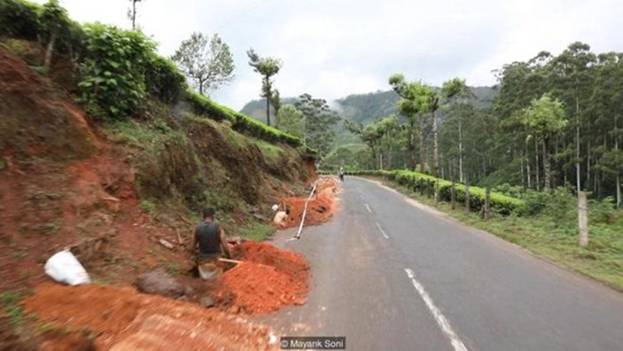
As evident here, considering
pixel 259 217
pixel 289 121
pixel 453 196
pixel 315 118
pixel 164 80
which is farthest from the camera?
pixel 315 118

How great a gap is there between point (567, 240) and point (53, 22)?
15.4 m

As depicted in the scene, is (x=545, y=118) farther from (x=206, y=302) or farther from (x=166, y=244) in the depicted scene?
(x=206, y=302)

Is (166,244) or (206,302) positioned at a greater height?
(166,244)

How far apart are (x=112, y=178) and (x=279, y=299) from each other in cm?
480

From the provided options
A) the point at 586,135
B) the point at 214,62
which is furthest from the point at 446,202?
the point at 586,135

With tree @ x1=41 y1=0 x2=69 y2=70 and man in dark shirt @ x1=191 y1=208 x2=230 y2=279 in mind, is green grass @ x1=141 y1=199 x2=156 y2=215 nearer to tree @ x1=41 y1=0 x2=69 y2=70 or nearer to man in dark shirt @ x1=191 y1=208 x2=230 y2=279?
man in dark shirt @ x1=191 y1=208 x2=230 y2=279

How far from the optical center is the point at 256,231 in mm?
14891

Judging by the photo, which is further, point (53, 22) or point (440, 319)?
point (53, 22)

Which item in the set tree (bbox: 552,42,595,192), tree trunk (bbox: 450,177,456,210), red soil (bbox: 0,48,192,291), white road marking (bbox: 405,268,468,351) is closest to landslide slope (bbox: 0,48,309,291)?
red soil (bbox: 0,48,192,291)

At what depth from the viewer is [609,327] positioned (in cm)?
630

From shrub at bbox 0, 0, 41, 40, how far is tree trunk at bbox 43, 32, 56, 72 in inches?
16.3

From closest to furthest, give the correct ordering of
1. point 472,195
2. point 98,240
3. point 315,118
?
point 98,240, point 472,195, point 315,118

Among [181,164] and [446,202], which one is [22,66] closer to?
[181,164]

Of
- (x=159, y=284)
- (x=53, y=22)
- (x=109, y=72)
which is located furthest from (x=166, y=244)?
(x=53, y=22)
